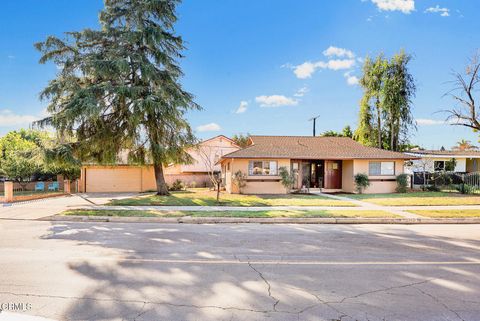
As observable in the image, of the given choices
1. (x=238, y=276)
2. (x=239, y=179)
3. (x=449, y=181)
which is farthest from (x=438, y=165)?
(x=238, y=276)

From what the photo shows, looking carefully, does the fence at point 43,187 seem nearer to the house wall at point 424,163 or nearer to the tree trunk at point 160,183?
the tree trunk at point 160,183

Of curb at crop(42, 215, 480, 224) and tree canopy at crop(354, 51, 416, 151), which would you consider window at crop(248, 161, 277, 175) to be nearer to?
curb at crop(42, 215, 480, 224)

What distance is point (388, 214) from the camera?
11914 mm

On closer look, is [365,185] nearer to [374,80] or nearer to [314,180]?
[314,180]

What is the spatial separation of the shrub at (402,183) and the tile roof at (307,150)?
1.57m

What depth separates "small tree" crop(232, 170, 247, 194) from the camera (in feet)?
68.6

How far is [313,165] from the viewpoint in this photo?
2389 centimetres

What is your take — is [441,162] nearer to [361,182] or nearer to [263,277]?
[361,182]

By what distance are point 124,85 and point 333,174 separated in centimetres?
1743

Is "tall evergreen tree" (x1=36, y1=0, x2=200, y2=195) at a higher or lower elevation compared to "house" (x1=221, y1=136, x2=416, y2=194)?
higher

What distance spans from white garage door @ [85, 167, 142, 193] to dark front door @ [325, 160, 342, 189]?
16.5 meters

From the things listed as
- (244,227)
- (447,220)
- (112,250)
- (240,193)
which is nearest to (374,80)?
(240,193)

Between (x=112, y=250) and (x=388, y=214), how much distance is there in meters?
10.7

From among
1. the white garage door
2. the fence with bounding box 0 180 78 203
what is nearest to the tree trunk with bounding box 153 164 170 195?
the white garage door
